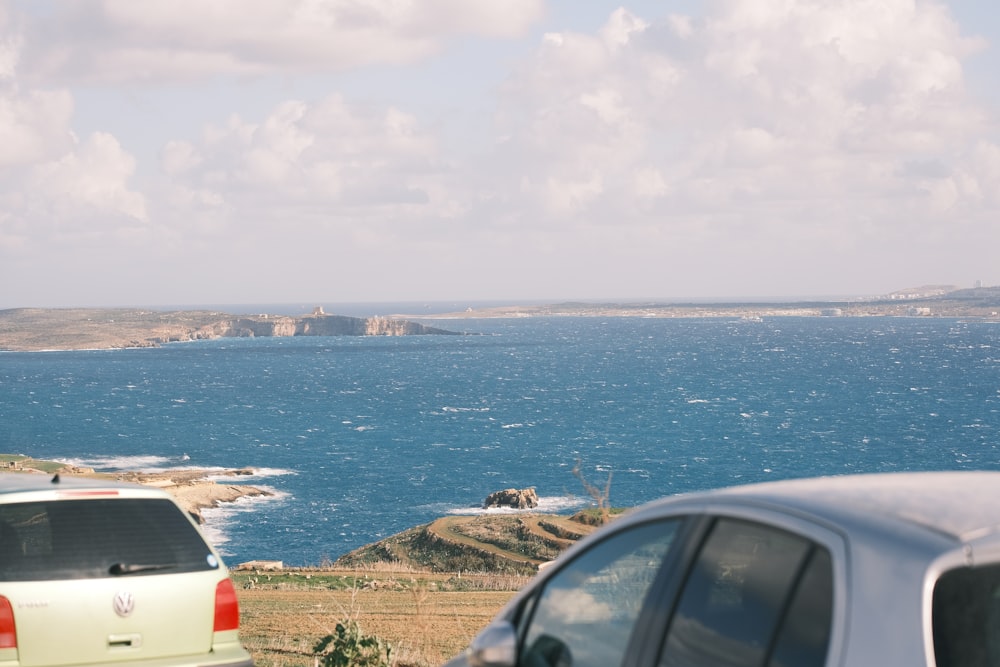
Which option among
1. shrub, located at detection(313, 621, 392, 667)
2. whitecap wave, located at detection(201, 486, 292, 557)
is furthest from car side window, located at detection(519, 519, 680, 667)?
whitecap wave, located at detection(201, 486, 292, 557)

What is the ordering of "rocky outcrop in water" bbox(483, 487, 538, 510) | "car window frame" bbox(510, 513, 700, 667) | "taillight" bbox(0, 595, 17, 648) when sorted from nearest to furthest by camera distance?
"car window frame" bbox(510, 513, 700, 667) → "taillight" bbox(0, 595, 17, 648) → "rocky outcrop in water" bbox(483, 487, 538, 510)

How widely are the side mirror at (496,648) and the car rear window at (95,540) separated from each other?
9.32 feet

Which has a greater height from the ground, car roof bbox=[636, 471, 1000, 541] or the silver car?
car roof bbox=[636, 471, 1000, 541]

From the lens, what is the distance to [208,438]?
101 metres

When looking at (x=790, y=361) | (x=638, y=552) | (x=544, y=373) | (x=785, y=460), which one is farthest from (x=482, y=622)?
(x=790, y=361)

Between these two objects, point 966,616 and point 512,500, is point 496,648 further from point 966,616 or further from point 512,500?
point 512,500

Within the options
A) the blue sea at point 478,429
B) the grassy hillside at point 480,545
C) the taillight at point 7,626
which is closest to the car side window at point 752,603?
the taillight at point 7,626

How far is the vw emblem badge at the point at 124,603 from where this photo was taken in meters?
6.46

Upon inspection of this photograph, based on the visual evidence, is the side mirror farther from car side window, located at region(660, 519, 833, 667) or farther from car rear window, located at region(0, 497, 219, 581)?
car rear window, located at region(0, 497, 219, 581)

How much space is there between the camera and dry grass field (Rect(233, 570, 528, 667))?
12.1m

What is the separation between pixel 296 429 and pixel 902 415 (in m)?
56.9

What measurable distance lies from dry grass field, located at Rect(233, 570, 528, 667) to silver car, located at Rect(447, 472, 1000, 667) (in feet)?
10.7

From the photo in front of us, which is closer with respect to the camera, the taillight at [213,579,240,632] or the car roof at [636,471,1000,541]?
the car roof at [636,471,1000,541]

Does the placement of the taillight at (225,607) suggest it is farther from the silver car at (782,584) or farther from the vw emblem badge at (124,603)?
the silver car at (782,584)
